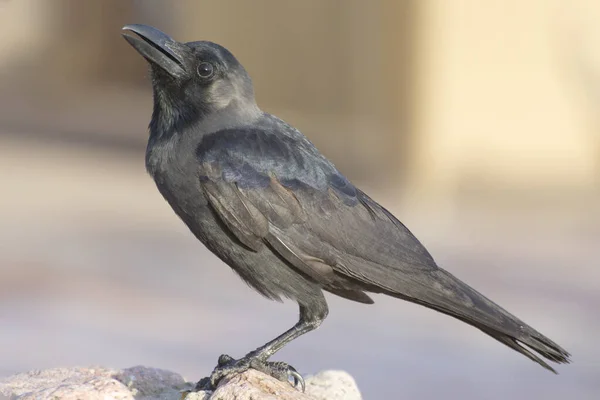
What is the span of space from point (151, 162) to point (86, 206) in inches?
387

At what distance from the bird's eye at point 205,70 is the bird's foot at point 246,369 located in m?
1.28

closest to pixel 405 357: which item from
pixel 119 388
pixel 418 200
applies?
pixel 119 388

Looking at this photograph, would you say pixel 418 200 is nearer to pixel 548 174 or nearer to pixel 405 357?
pixel 548 174

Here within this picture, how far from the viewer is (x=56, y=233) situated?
12516 millimetres

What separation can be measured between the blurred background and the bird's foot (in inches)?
124

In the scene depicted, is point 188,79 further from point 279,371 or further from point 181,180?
point 279,371

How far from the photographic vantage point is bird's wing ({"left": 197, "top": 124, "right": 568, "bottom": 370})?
461 cm

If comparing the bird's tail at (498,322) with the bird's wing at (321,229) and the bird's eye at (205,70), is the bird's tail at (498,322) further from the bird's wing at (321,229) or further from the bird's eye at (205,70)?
the bird's eye at (205,70)

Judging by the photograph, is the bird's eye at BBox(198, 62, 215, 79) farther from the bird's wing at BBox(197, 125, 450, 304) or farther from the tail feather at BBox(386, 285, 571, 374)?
the tail feather at BBox(386, 285, 571, 374)

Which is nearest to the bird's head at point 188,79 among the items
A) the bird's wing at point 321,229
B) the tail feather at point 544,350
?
the bird's wing at point 321,229

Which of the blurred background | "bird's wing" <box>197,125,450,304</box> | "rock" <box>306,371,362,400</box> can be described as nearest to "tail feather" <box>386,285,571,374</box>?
"bird's wing" <box>197,125,450,304</box>

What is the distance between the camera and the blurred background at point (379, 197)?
29.5 ft

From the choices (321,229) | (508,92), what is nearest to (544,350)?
(321,229)

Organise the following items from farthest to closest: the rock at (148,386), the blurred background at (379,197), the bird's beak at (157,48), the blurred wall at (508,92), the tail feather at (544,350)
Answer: the blurred wall at (508,92)
the blurred background at (379,197)
the bird's beak at (157,48)
the tail feather at (544,350)
the rock at (148,386)
